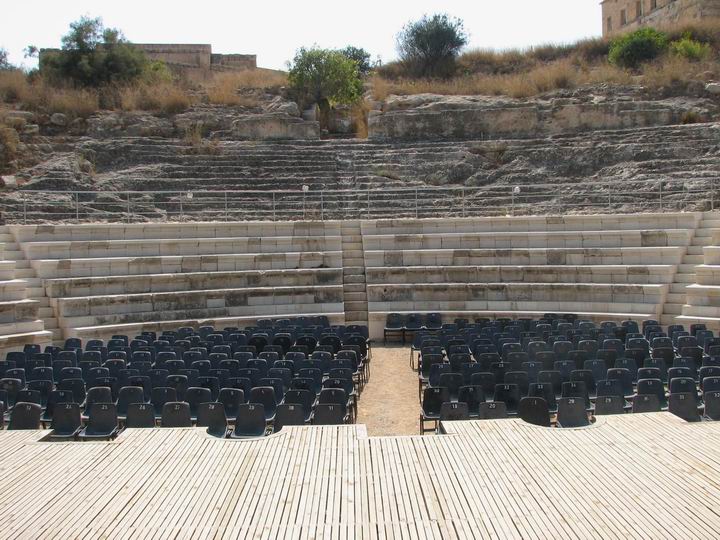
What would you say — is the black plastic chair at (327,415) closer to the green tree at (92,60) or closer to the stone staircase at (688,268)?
the stone staircase at (688,268)

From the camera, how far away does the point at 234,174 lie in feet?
84.0

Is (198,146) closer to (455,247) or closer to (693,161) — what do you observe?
(455,247)

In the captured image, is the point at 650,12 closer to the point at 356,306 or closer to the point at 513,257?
the point at 513,257

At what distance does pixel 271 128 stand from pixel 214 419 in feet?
69.5

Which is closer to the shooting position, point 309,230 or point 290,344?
point 290,344

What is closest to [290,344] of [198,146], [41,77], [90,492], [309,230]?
[309,230]

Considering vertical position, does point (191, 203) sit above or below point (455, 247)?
above

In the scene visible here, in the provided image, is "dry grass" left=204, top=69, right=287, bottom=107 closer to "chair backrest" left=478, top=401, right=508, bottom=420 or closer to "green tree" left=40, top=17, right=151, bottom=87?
"green tree" left=40, top=17, right=151, bottom=87

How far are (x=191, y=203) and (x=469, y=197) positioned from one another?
947 centimetres

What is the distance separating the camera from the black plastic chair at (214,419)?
9578 mm

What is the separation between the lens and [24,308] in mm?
16797

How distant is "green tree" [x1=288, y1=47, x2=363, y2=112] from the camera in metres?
32.6

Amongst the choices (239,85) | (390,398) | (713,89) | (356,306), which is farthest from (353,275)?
(713,89)

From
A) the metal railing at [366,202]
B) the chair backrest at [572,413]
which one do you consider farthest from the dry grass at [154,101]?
the chair backrest at [572,413]
